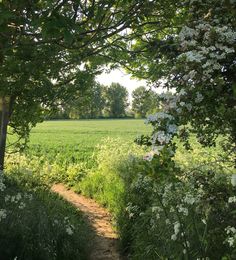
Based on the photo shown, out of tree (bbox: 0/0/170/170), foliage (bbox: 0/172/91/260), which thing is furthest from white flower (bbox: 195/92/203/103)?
foliage (bbox: 0/172/91/260)

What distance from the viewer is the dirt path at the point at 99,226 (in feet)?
24.6

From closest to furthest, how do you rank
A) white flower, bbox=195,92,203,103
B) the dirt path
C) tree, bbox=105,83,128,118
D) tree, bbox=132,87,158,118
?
white flower, bbox=195,92,203,103
tree, bbox=132,87,158,118
the dirt path
tree, bbox=105,83,128,118

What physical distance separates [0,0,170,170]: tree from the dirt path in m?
2.76

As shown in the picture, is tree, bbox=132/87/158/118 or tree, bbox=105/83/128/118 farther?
tree, bbox=105/83/128/118

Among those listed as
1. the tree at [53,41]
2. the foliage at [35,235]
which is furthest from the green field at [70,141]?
the foliage at [35,235]

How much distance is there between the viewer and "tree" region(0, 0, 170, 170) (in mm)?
3812

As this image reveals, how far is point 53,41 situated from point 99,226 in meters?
5.80

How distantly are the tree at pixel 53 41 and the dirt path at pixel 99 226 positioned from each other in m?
2.76

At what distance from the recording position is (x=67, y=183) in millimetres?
14836

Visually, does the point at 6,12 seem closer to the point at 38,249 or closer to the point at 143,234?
the point at 38,249

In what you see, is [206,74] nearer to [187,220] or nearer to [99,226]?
[187,220]

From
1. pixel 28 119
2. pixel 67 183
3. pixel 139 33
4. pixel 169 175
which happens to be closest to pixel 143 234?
pixel 28 119

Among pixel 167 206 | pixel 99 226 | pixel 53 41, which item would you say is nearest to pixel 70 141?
pixel 99 226

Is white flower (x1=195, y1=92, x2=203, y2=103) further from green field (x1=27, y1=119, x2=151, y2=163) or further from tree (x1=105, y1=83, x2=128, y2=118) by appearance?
tree (x1=105, y1=83, x2=128, y2=118)
